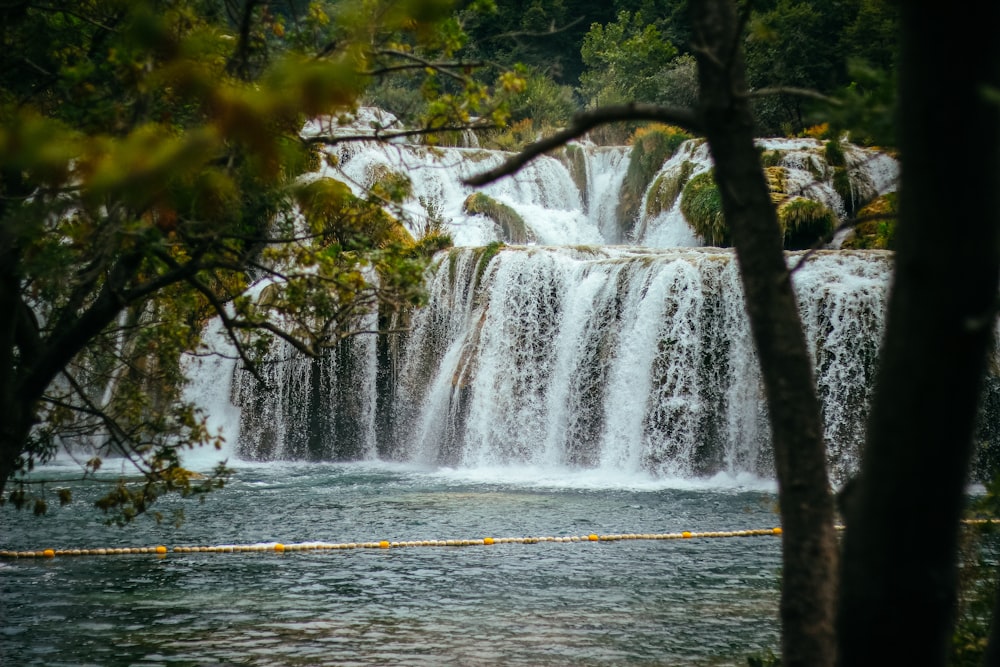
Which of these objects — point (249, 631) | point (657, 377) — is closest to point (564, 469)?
point (657, 377)

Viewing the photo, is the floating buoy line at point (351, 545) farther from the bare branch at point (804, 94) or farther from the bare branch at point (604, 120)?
the bare branch at point (804, 94)

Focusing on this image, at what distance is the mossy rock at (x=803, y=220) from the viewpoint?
73.8 feet

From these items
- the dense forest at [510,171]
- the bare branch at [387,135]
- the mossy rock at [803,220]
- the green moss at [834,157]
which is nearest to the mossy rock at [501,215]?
the mossy rock at [803,220]

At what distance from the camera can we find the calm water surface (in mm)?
7590

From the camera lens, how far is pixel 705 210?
24312 mm

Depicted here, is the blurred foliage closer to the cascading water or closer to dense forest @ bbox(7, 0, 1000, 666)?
dense forest @ bbox(7, 0, 1000, 666)

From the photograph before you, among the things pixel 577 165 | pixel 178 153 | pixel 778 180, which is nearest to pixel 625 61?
pixel 577 165

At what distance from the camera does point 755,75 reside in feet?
114

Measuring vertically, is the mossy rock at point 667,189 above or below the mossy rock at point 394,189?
above

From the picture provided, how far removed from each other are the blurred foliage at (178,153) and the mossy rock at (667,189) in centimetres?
2036

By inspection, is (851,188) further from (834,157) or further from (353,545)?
(353,545)

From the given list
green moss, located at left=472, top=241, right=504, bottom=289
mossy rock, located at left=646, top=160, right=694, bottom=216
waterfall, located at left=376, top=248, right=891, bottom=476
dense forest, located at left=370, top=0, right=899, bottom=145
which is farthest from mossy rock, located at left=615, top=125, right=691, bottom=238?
green moss, located at left=472, top=241, right=504, bottom=289

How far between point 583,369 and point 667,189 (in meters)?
8.44

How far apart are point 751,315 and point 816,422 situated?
0.37 m
